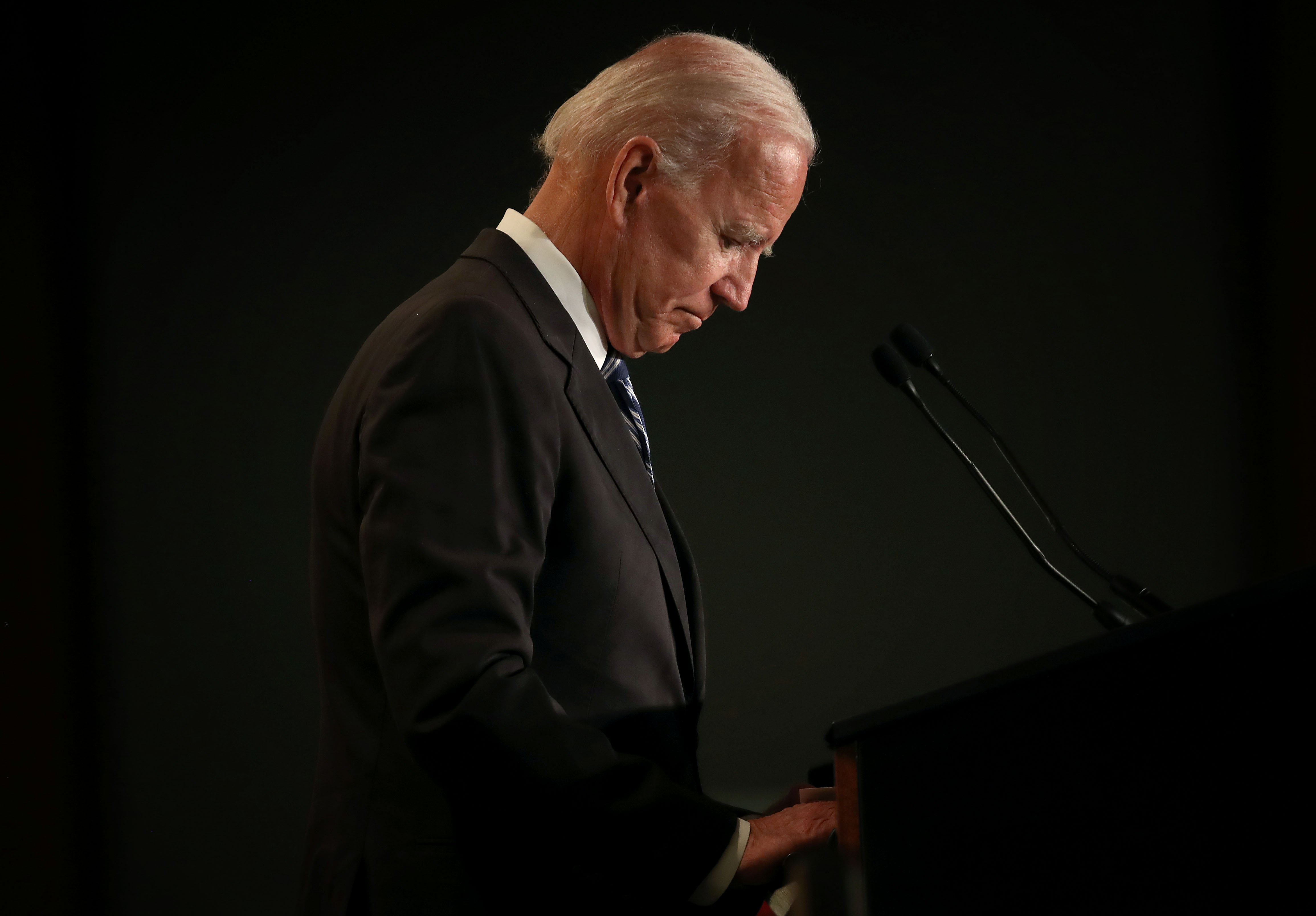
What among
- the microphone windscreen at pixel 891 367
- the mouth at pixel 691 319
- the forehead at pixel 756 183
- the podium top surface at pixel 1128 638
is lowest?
the podium top surface at pixel 1128 638

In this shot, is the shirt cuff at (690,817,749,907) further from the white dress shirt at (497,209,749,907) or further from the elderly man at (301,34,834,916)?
the white dress shirt at (497,209,749,907)

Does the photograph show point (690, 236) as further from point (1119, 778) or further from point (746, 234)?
point (1119, 778)

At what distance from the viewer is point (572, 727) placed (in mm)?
824

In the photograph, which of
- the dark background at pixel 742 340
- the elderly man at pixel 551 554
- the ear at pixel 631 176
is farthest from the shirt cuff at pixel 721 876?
the dark background at pixel 742 340

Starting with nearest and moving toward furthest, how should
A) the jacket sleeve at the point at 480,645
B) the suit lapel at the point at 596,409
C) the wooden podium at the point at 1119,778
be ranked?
the wooden podium at the point at 1119,778 → the jacket sleeve at the point at 480,645 → the suit lapel at the point at 596,409

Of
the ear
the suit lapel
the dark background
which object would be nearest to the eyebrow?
the ear

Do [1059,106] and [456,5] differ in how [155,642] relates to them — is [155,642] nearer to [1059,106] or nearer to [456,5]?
[456,5]

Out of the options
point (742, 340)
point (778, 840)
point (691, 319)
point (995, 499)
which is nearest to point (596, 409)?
point (691, 319)

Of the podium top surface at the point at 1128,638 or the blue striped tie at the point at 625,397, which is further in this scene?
the blue striped tie at the point at 625,397

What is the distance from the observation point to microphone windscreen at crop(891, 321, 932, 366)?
1339 mm

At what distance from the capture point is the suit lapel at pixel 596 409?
3.34ft

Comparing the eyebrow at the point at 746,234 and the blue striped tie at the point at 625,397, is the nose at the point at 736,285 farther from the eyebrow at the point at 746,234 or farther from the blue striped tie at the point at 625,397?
the blue striped tie at the point at 625,397

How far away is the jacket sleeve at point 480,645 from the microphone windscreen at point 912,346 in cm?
65

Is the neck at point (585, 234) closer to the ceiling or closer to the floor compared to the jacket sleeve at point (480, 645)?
closer to the ceiling
